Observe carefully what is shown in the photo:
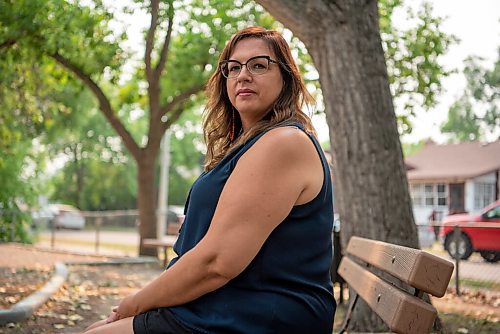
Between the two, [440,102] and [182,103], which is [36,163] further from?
[440,102]

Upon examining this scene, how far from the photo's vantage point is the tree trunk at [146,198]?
1708 centimetres

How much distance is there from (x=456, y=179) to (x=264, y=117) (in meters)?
41.0

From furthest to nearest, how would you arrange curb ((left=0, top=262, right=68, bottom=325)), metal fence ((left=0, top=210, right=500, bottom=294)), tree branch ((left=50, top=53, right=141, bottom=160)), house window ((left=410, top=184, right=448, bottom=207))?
house window ((left=410, top=184, right=448, bottom=207)) < tree branch ((left=50, top=53, right=141, bottom=160)) < metal fence ((left=0, top=210, right=500, bottom=294)) < curb ((left=0, top=262, right=68, bottom=325))

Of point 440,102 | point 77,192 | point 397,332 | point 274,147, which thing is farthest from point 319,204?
point 77,192

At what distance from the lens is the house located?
41188mm

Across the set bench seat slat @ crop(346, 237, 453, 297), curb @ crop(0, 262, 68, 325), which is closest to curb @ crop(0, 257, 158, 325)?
curb @ crop(0, 262, 68, 325)

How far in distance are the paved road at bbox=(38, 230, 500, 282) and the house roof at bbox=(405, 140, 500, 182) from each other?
2391 cm

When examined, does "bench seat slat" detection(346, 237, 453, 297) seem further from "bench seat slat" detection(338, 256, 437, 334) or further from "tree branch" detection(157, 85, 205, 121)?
"tree branch" detection(157, 85, 205, 121)

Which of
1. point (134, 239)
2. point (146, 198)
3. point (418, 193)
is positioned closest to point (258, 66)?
point (146, 198)

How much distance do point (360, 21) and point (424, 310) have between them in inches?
173

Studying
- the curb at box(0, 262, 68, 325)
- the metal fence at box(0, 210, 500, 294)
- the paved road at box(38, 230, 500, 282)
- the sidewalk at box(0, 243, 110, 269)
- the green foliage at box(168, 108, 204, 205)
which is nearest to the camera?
the curb at box(0, 262, 68, 325)

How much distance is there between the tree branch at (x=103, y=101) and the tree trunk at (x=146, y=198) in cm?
A: 24

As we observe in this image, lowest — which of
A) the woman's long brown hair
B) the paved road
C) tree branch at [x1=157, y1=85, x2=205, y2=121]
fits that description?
the paved road

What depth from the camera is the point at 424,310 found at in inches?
93.5
